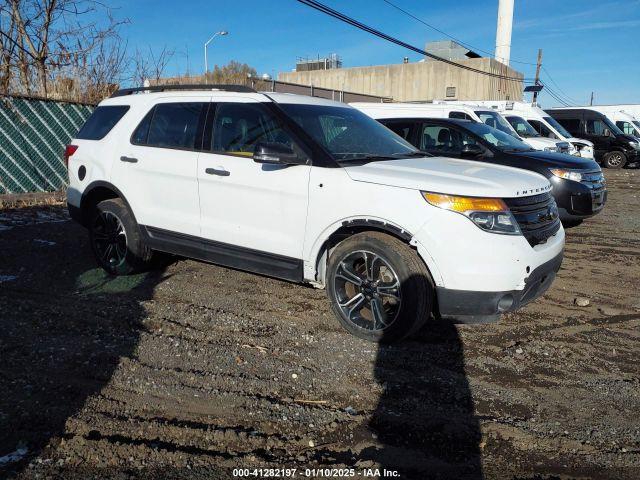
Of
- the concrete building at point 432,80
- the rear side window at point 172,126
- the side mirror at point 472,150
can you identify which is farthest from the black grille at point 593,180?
the concrete building at point 432,80

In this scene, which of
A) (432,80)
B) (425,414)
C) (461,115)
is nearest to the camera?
(425,414)

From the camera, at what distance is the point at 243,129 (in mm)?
4719

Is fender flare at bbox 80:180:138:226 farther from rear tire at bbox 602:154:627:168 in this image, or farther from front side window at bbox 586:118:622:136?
front side window at bbox 586:118:622:136

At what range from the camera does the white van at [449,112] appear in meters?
11.5

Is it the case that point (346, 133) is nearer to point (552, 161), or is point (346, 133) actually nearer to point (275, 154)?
point (275, 154)

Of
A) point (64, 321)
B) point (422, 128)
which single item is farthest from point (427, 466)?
point (422, 128)

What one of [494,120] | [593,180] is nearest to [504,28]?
[494,120]

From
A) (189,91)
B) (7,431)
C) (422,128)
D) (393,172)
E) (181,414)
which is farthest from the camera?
(422,128)

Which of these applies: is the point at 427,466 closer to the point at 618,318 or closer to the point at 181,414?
the point at 181,414

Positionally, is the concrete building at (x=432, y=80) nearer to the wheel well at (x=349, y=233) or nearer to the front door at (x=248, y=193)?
the front door at (x=248, y=193)

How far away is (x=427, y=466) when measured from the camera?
2.66m

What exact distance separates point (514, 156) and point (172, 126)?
5254 millimetres

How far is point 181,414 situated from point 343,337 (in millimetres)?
1546

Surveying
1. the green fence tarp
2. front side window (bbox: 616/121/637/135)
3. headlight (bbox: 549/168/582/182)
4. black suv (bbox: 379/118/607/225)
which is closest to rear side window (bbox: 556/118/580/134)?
front side window (bbox: 616/121/637/135)
